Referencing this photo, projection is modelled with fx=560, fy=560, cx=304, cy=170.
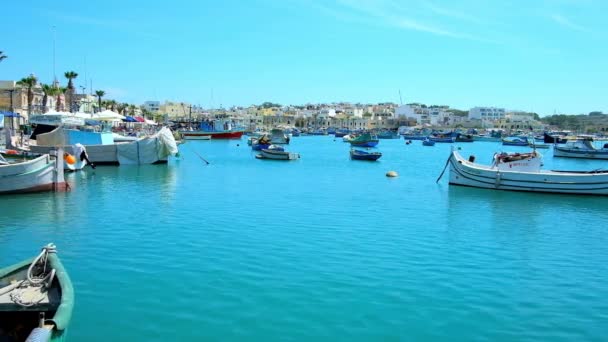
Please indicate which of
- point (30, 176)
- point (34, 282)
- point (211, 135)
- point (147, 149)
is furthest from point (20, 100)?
point (34, 282)

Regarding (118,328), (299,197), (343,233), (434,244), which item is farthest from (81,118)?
(118,328)

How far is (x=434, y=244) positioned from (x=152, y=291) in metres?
8.93

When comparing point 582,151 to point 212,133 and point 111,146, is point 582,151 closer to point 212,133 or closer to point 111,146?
point 111,146

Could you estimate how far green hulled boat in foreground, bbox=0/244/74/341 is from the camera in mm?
7367

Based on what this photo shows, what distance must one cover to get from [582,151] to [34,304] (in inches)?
3148

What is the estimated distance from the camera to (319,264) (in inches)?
555

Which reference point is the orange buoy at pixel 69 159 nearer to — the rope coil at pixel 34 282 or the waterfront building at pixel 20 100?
the rope coil at pixel 34 282

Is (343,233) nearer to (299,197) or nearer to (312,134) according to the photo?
(299,197)

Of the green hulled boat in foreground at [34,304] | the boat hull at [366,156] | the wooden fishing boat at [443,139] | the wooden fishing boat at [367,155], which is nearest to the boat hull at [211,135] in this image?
the wooden fishing boat at [443,139]

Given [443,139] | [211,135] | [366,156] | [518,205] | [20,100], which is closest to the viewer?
[518,205]

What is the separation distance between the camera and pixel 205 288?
39.2 ft

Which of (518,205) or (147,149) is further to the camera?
(147,149)

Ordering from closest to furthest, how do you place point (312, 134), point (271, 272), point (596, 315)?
point (596, 315) → point (271, 272) → point (312, 134)

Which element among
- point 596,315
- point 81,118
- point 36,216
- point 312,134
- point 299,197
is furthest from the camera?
point 312,134
